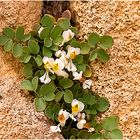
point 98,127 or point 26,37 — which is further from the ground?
point 26,37


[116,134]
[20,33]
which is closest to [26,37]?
[20,33]

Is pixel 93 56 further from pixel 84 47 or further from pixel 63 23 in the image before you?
pixel 63 23

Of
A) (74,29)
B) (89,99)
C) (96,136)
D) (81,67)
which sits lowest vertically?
(96,136)

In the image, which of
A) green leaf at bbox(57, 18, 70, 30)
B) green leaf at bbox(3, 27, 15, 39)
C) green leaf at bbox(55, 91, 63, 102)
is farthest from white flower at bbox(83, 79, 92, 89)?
green leaf at bbox(3, 27, 15, 39)

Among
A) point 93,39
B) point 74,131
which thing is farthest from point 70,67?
point 74,131

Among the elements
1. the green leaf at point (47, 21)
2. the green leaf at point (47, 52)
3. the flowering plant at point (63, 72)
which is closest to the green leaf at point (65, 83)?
the flowering plant at point (63, 72)

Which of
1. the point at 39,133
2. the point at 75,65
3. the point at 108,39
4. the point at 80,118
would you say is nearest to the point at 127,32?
the point at 108,39
